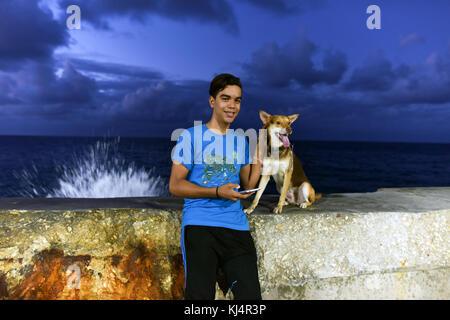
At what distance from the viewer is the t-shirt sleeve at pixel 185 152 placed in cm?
281

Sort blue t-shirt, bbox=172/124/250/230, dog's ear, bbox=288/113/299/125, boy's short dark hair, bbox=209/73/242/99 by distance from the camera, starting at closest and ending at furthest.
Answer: blue t-shirt, bbox=172/124/250/230 → boy's short dark hair, bbox=209/73/242/99 → dog's ear, bbox=288/113/299/125

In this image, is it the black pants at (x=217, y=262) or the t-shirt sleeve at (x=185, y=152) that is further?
the t-shirt sleeve at (x=185, y=152)

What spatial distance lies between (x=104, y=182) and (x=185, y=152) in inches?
746

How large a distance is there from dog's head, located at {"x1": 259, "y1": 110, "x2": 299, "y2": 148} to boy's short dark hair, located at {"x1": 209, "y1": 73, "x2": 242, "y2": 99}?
98 centimetres

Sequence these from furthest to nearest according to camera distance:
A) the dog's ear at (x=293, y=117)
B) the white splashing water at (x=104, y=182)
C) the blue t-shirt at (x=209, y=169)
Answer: the white splashing water at (x=104, y=182) → the dog's ear at (x=293, y=117) → the blue t-shirt at (x=209, y=169)

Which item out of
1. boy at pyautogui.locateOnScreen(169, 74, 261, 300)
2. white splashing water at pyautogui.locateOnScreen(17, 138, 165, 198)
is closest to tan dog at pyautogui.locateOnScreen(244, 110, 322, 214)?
boy at pyautogui.locateOnScreen(169, 74, 261, 300)

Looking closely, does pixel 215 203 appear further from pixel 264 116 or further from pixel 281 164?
pixel 264 116

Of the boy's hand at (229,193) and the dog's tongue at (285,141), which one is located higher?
the dog's tongue at (285,141)

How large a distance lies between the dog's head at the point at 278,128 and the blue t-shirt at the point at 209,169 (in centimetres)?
93

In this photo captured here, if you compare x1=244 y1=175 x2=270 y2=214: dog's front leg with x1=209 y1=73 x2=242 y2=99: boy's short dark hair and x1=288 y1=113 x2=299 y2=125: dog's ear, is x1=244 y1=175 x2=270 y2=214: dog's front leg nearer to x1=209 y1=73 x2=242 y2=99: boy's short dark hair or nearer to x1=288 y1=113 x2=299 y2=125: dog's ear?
x1=288 y1=113 x2=299 y2=125: dog's ear

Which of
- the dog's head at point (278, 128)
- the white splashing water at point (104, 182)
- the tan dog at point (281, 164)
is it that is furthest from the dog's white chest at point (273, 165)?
the white splashing water at point (104, 182)

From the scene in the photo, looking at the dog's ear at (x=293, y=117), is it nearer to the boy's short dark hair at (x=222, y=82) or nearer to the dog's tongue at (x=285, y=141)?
the dog's tongue at (x=285, y=141)

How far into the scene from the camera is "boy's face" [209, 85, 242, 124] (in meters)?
2.87
